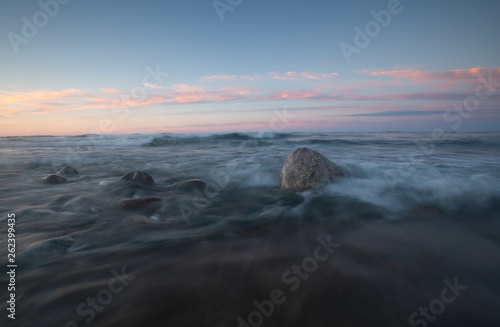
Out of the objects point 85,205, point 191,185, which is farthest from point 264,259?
point 191,185

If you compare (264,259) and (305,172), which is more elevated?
(305,172)

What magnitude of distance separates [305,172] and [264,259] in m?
3.03

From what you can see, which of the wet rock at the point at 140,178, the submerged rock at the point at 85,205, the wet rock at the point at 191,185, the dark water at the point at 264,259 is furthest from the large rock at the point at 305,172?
the submerged rock at the point at 85,205

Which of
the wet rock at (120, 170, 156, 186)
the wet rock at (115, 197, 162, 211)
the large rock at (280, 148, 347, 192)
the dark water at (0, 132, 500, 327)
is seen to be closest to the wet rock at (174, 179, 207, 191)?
the dark water at (0, 132, 500, 327)

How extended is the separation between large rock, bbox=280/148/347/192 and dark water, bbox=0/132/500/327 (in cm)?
44

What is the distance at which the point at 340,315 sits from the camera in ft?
5.78

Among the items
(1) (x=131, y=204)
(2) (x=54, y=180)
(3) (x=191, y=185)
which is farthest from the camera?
(2) (x=54, y=180)

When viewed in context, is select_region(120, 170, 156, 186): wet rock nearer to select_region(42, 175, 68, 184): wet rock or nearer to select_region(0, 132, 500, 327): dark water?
select_region(0, 132, 500, 327): dark water

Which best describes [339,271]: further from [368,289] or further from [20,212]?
[20,212]

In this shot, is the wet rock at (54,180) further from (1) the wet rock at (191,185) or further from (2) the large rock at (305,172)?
(2) the large rock at (305,172)

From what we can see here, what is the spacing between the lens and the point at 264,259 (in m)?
2.53

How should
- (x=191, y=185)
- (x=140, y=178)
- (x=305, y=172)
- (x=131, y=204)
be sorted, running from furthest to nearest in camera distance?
(x=140, y=178)
(x=191, y=185)
(x=305, y=172)
(x=131, y=204)

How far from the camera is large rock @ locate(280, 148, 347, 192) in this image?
5.18 meters

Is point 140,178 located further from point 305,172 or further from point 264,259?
point 264,259
